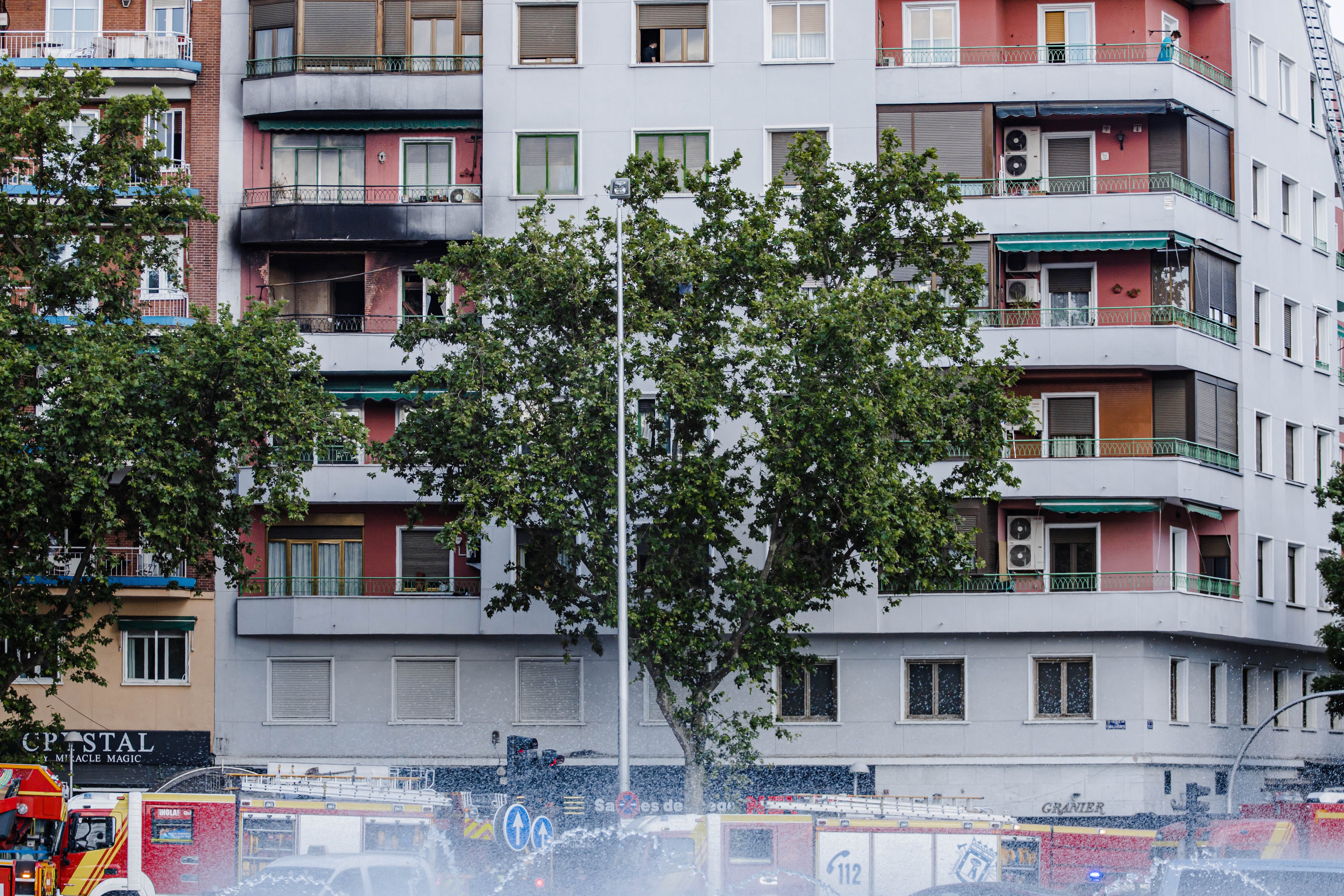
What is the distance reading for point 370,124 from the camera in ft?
137

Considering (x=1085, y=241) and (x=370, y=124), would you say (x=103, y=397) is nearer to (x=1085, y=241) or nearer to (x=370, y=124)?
(x=370, y=124)

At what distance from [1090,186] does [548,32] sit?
13705 mm

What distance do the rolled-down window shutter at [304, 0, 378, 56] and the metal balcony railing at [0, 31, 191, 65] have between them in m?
3.21

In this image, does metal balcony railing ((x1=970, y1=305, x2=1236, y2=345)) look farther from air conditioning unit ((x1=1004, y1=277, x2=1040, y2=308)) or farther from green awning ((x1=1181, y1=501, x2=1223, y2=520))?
green awning ((x1=1181, y1=501, x2=1223, y2=520))

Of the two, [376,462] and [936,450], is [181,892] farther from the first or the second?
[936,450]

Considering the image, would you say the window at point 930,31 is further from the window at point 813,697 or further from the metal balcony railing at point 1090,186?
the window at point 813,697

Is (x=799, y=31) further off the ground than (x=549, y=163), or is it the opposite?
(x=799, y=31)

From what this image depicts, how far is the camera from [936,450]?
3294cm

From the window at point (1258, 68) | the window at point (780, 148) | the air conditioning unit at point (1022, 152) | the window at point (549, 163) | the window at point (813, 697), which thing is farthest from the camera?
the window at point (1258, 68)

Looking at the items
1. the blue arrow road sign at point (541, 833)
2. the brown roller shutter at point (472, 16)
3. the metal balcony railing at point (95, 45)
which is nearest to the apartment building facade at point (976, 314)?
the brown roller shutter at point (472, 16)

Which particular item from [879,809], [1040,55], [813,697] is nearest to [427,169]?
[1040,55]

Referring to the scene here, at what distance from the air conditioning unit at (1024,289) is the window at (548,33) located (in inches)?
471

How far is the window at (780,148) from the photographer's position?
4047cm

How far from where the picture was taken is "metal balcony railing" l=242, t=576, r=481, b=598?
4056 centimetres
